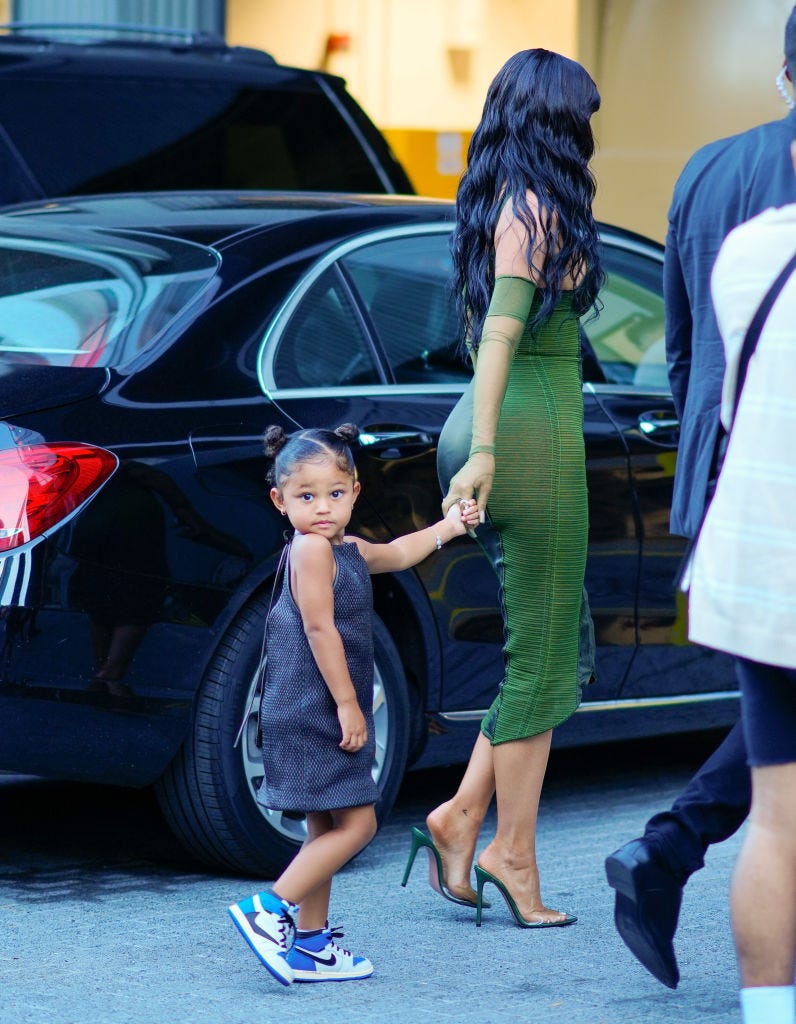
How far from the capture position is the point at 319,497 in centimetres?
366

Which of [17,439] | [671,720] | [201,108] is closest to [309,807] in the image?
[17,439]

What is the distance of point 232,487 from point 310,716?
0.77m

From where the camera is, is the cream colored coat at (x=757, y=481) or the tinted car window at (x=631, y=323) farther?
the tinted car window at (x=631, y=323)

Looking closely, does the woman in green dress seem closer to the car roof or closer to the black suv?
the car roof

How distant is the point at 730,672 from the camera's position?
529cm

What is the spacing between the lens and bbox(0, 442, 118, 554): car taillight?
393 centimetres

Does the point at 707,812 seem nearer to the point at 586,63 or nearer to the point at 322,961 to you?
the point at 322,961

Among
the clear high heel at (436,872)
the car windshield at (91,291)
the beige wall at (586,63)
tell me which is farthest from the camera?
the beige wall at (586,63)

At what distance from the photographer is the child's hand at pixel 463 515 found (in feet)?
12.1

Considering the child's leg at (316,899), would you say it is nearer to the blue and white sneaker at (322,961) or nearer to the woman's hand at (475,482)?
the blue and white sneaker at (322,961)

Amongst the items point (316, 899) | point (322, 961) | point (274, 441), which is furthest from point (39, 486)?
point (322, 961)

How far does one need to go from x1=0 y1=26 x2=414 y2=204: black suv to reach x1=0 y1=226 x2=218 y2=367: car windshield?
6.06 feet

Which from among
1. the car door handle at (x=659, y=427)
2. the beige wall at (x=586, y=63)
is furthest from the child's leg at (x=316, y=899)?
the beige wall at (x=586, y=63)

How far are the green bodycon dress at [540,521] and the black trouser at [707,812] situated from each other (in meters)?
0.56
